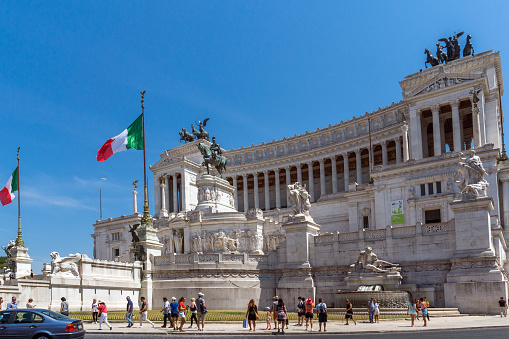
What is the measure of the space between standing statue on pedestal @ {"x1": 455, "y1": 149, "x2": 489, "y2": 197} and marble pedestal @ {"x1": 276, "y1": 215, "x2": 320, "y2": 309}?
12.4 m

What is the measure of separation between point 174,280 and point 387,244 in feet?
55.9

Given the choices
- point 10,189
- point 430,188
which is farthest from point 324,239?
point 10,189

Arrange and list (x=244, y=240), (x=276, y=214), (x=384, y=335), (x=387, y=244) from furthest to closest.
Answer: (x=276, y=214), (x=244, y=240), (x=387, y=244), (x=384, y=335)

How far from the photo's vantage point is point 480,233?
35375 mm

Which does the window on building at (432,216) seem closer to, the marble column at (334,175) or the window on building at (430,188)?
the window on building at (430,188)

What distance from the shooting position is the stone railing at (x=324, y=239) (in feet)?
138

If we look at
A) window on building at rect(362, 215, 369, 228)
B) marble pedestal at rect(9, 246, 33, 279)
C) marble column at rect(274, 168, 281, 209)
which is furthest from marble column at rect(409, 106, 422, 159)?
marble pedestal at rect(9, 246, 33, 279)

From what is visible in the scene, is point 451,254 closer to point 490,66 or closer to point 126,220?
point 490,66

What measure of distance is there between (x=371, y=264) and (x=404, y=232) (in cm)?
366

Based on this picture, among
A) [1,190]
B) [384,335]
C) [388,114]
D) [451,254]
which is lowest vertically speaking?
[384,335]

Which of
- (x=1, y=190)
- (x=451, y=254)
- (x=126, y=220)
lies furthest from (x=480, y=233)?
(x=126, y=220)

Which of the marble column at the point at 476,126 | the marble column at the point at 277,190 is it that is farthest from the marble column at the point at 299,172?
the marble column at the point at 476,126

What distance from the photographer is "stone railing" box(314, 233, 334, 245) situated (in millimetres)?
42031

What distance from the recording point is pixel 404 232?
39.5 meters
